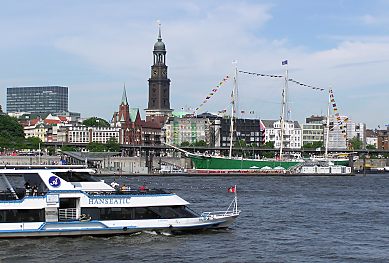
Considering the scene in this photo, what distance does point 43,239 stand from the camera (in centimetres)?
3819

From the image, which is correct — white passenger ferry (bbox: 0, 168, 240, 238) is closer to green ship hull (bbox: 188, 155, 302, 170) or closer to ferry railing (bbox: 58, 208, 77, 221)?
ferry railing (bbox: 58, 208, 77, 221)

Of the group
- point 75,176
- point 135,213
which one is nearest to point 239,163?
point 75,176

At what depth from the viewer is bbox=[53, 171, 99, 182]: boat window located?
1597 inches

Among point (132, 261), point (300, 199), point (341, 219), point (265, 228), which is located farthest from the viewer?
point (300, 199)

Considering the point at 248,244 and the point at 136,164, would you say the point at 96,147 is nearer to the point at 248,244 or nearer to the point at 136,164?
the point at 136,164

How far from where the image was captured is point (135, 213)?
39562mm

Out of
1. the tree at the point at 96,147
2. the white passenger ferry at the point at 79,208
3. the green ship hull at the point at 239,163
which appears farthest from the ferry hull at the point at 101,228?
the tree at the point at 96,147

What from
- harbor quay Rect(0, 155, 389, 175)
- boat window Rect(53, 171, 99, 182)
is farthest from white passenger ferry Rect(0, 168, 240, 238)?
harbor quay Rect(0, 155, 389, 175)

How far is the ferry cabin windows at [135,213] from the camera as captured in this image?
3894cm

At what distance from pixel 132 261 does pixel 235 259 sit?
467 centimetres

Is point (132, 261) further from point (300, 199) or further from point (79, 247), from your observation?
point (300, 199)

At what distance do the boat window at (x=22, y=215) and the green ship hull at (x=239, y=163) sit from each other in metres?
113

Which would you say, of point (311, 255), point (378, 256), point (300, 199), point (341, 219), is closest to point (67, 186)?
point (311, 255)

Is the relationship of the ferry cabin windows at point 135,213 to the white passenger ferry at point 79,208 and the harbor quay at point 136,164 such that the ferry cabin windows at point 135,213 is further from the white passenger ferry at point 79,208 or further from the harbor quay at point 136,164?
the harbor quay at point 136,164
